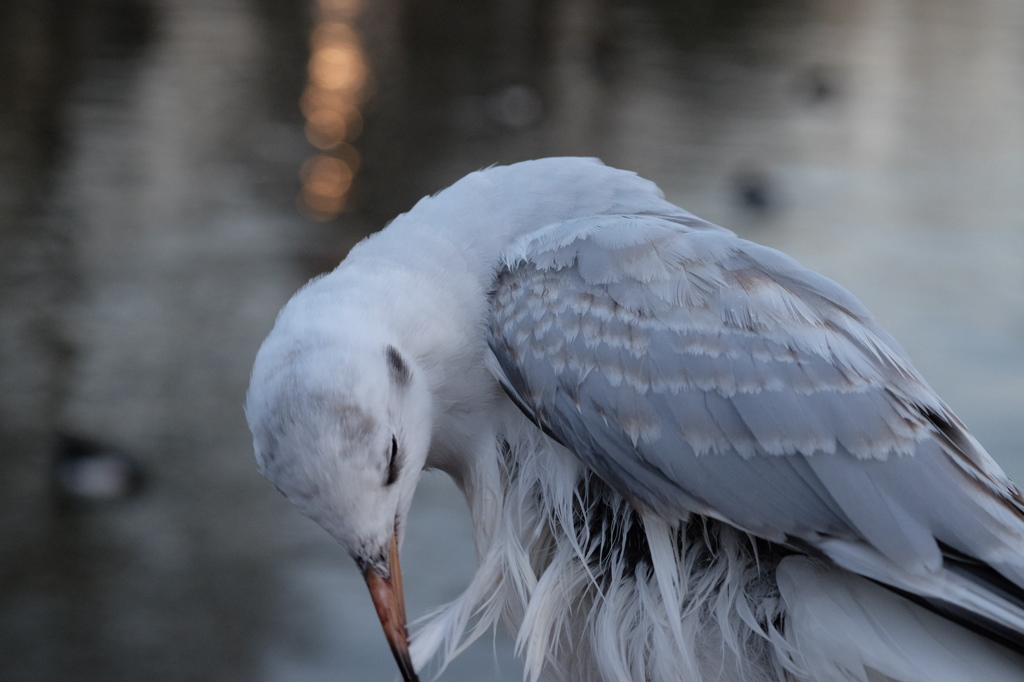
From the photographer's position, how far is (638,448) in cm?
181

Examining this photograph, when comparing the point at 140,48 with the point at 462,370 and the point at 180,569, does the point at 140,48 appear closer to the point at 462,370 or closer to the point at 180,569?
the point at 180,569

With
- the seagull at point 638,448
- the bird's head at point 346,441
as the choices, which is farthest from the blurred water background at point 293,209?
the bird's head at point 346,441

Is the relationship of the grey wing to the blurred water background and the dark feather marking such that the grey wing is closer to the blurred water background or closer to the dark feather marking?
the dark feather marking

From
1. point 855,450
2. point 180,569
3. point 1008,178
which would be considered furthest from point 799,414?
point 1008,178

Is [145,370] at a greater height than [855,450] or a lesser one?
lesser

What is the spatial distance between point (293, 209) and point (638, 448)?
5.68 m

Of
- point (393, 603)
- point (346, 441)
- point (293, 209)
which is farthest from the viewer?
point (293, 209)

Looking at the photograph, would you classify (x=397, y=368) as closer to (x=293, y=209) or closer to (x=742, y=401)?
(x=742, y=401)

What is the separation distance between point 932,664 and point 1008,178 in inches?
304

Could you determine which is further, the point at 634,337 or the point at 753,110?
the point at 753,110

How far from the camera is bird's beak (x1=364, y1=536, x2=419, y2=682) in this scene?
1707 mm

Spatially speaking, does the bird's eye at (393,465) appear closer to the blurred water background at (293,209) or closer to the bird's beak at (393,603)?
the bird's beak at (393,603)

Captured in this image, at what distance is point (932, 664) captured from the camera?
164cm

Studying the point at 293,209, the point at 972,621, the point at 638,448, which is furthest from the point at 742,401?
the point at 293,209
